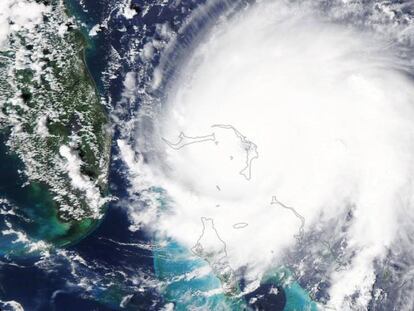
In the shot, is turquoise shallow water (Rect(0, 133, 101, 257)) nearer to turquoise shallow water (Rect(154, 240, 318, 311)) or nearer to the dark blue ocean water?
the dark blue ocean water

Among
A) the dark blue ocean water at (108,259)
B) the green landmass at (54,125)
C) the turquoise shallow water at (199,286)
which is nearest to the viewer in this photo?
the green landmass at (54,125)

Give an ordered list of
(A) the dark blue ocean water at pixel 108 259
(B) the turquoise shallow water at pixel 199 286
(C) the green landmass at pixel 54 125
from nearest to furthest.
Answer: (C) the green landmass at pixel 54 125, (A) the dark blue ocean water at pixel 108 259, (B) the turquoise shallow water at pixel 199 286

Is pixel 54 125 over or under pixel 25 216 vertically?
over

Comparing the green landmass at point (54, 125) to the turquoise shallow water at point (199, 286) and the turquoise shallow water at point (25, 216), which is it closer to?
the turquoise shallow water at point (25, 216)

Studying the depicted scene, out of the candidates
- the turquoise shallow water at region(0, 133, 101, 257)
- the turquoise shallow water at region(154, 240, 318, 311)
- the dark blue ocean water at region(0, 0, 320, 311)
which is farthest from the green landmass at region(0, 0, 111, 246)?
the turquoise shallow water at region(154, 240, 318, 311)

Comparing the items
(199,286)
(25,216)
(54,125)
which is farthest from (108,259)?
(54,125)

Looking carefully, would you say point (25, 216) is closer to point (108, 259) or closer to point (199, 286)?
point (108, 259)

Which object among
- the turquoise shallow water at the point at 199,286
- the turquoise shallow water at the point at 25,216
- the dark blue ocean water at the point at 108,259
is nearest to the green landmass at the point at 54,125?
the turquoise shallow water at the point at 25,216

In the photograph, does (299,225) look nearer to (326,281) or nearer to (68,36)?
(326,281)
